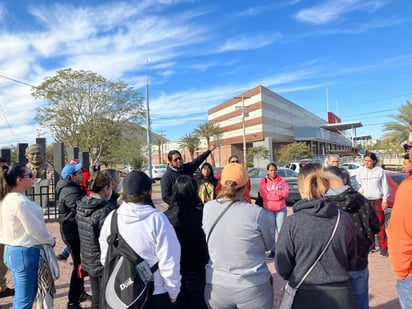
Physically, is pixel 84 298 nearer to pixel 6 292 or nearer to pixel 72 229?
pixel 72 229

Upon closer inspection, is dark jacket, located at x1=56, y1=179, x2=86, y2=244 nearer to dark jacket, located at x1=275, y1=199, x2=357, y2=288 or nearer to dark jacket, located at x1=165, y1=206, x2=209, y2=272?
dark jacket, located at x1=165, y1=206, x2=209, y2=272

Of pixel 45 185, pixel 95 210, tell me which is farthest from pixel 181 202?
pixel 45 185

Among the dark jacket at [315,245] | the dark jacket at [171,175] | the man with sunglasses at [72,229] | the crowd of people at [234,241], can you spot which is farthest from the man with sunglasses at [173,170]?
the dark jacket at [315,245]

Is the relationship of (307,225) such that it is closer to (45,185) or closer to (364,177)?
(364,177)

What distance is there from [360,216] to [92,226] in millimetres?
Answer: 2500

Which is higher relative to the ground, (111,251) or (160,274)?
(111,251)

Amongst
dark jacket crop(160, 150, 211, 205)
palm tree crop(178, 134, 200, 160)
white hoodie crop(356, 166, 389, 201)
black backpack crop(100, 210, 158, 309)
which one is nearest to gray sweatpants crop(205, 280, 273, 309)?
black backpack crop(100, 210, 158, 309)

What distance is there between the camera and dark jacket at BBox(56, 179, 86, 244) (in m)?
4.01

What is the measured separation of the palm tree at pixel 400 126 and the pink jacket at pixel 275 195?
31.1m

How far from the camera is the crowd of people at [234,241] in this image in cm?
212

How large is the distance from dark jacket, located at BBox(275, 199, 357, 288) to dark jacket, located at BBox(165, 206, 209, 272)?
29.2 inches

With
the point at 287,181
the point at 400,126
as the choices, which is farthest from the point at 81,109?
the point at 400,126

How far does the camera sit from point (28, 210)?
3.11 meters

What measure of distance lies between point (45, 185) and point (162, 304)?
33.8 feet
